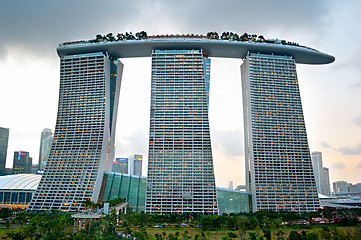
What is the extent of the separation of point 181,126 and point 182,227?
52.4 metres

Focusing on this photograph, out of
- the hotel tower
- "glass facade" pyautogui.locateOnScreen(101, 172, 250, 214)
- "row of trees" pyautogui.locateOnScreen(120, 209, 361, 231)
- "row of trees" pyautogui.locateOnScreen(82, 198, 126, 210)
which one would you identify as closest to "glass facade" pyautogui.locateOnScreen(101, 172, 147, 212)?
"glass facade" pyautogui.locateOnScreen(101, 172, 250, 214)

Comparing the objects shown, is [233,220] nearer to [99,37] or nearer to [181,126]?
[181,126]

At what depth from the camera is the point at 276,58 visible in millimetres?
179375

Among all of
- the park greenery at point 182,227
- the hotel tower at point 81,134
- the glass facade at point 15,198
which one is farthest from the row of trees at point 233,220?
the glass facade at point 15,198

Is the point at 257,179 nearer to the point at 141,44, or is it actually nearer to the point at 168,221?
the point at 168,221

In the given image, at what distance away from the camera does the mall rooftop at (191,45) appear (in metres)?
170

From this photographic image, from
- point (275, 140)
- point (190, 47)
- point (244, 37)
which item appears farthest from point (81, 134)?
point (244, 37)

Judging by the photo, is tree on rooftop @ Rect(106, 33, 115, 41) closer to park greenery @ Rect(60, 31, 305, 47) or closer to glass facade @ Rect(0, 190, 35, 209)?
park greenery @ Rect(60, 31, 305, 47)

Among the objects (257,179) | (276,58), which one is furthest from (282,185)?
(276,58)

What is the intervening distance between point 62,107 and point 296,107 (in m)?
126

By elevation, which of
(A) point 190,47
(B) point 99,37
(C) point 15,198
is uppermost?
(B) point 99,37

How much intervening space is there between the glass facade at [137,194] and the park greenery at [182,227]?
83.6 feet

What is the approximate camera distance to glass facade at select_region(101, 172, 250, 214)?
165 m

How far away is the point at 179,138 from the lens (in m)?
162
